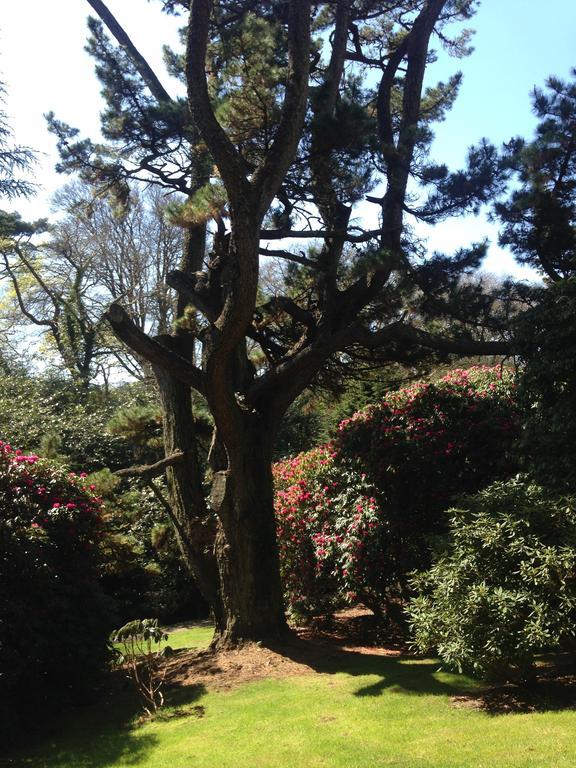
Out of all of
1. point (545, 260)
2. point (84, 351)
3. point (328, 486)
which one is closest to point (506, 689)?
point (328, 486)

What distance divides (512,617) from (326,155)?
18.4ft

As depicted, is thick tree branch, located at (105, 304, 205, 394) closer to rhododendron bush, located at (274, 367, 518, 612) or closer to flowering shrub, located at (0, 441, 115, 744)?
flowering shrub, located at (0, 441, 115, 744)

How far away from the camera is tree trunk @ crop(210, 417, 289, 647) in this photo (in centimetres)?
774

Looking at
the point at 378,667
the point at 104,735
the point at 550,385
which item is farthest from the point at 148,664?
the point at 550,385

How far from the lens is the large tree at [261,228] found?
7215 millimetres

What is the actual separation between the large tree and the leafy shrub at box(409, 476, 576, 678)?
2.75m

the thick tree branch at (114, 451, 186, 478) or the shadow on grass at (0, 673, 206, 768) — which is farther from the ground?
the thick tree branch at (114, 451, 186, 478)

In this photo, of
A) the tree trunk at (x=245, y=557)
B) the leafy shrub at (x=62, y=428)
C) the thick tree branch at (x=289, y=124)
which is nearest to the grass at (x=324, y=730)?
the tree trunk at (x=245, y=557)

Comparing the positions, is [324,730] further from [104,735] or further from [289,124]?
[289,124]

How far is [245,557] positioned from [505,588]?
3459mm

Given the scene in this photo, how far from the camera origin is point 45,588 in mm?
6492

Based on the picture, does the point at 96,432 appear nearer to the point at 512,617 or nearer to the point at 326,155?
the point at 326,155

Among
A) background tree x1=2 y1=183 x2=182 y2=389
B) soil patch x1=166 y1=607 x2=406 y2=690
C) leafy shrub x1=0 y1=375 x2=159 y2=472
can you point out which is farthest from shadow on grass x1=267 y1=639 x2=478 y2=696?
background tree x1=2 y1=183 x2=182 y2=389

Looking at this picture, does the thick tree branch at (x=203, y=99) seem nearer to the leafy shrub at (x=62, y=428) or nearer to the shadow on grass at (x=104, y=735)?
the shadow on grass at (x=104, y=735)
